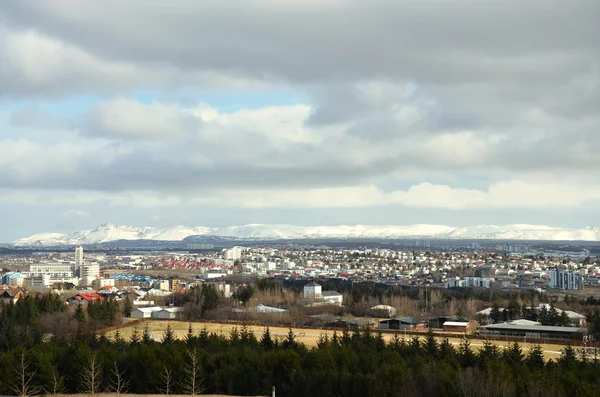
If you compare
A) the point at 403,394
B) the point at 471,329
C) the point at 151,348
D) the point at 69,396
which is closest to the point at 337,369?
the point at 403,394

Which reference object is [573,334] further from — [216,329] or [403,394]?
[403,394]

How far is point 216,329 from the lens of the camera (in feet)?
172

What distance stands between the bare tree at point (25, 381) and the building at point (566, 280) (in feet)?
325

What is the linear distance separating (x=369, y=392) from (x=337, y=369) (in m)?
3.69

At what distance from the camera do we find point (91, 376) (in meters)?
26.6

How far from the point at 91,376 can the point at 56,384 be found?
136 cm

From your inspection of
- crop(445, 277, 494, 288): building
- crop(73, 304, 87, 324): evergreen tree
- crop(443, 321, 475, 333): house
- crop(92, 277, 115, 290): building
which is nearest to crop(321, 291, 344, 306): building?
crop(443, 321, 475, 333): house

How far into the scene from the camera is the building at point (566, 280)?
113375mm

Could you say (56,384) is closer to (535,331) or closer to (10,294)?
(535,331)

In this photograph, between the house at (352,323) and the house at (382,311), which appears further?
the house at (382,311)

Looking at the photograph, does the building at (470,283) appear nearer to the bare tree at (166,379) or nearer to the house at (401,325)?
the house at (401,325)

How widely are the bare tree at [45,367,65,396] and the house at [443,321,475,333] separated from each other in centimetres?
3324

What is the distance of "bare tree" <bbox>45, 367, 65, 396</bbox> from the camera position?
88.3 ft

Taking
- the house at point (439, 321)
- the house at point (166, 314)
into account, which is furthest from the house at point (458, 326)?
the house at point (166, 314)
